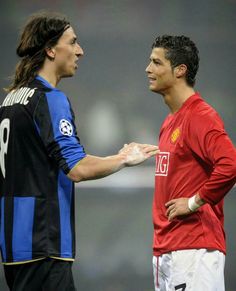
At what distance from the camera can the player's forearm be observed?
7.14ft

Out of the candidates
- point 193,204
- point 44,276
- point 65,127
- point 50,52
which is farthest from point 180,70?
point 44,276

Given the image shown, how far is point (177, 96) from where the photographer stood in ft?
10.4

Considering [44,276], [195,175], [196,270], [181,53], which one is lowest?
[196,270]

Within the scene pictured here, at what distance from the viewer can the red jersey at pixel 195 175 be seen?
2730 mm

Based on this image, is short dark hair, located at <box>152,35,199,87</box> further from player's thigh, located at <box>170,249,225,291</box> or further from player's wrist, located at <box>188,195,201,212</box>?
player's thigh, located at <box>170,249,225,291</box>

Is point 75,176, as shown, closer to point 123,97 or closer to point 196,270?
point 196,270

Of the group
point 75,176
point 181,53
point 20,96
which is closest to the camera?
point 75,176

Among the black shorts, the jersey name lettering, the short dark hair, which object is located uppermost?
the short dark hair

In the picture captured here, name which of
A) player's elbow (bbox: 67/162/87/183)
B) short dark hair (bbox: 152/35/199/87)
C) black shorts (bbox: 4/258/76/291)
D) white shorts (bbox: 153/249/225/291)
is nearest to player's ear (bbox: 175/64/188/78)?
short dark hair (bbox: 152/35/199/87)

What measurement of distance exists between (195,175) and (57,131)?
90 centimetres

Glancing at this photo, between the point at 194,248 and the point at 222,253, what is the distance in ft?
0.47

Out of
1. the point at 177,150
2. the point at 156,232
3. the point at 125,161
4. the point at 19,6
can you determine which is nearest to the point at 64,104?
the point at 125,161

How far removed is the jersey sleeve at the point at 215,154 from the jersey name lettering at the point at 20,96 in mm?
865

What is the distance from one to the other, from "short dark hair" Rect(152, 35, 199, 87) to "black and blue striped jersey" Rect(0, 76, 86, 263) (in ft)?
3.73
